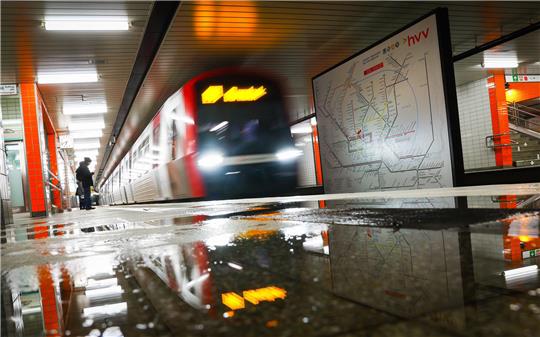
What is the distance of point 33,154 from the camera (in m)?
11.4

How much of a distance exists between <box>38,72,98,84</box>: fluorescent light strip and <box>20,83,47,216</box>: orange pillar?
2.30 ft

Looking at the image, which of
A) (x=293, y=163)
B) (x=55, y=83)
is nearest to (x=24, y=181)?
(x=55, y=83)

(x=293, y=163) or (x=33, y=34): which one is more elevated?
(x=33, y=34)

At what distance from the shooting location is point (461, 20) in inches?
406

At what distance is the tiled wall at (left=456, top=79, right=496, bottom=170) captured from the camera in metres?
16.9

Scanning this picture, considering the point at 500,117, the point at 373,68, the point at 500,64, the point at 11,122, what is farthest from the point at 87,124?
the point at 500,117

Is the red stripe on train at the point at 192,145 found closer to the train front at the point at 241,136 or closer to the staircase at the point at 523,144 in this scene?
the train front at the point at 241,136

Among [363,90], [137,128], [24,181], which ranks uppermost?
[137,128]

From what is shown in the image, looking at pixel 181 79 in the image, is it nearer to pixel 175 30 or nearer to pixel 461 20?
pixel 175 30

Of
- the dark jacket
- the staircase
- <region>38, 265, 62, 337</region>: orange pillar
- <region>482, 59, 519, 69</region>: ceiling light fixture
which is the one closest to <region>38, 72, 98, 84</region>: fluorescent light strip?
the dark jacket

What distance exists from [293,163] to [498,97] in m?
13.1

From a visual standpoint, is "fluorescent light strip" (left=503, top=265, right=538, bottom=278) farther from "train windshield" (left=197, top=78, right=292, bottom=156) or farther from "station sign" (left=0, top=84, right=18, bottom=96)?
"station sign" (left=0, top=84, right=18, bottom=96)

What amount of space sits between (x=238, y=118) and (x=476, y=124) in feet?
45.4

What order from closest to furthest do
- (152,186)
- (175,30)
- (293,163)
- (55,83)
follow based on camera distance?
(293,163) < (175,30) < (152,186) < (55,83)
